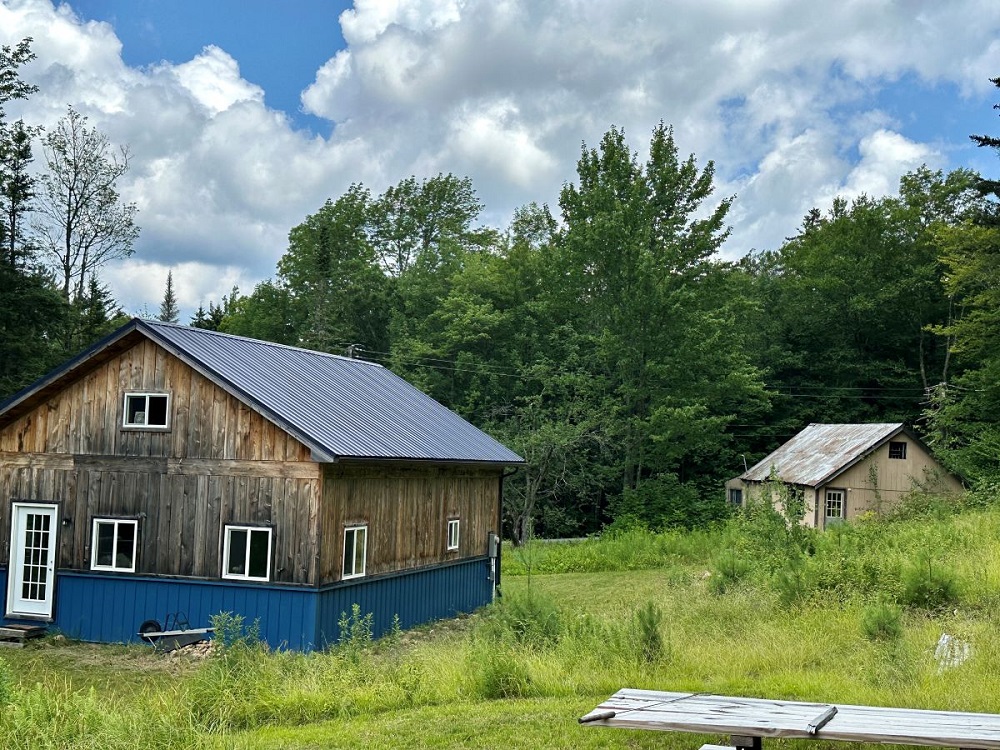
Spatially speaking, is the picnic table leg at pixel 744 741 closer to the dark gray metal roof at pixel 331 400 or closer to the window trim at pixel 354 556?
the dark gray metal roof at pixel 331 400

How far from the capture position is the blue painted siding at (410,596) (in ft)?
57.0

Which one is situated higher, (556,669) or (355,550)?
(355,550)

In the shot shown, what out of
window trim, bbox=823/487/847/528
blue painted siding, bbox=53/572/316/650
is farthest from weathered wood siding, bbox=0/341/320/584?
window trim, bbox=823/487/847/528

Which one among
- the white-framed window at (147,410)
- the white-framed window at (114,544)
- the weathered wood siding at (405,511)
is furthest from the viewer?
the white-framed window at (147,410)

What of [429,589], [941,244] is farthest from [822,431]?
[429,589]

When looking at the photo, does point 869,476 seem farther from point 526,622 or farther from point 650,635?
point 650,635

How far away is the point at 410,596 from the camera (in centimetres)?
2042

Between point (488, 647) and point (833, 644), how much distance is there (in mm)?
4202

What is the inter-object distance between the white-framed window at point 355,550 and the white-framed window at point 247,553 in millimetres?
1421

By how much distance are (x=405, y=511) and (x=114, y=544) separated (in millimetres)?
5655

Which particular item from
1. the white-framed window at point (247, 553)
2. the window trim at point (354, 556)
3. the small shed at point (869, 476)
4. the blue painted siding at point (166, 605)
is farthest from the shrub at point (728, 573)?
the small shed at point (869, 476)

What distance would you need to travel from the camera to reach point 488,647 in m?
11.8

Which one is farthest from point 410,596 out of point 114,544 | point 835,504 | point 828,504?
point 835,504

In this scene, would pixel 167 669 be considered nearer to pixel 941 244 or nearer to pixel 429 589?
pixel 429 589
